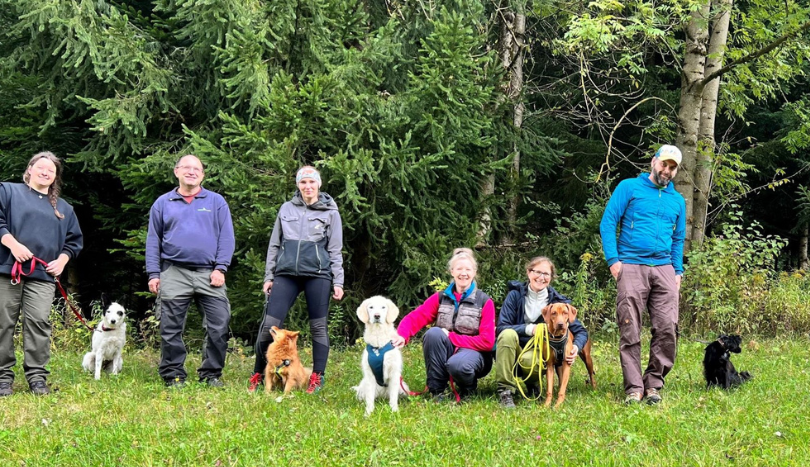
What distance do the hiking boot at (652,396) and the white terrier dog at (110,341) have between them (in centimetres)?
474

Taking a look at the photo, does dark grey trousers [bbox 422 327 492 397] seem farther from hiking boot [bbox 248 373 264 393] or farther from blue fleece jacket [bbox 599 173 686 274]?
hiking boot [bbox 248 373 264 393]

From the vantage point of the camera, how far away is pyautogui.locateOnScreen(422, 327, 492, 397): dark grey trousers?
194 inches

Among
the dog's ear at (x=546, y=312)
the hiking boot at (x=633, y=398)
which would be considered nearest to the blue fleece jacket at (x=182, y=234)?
the dog's ear at (x=546, y=312)

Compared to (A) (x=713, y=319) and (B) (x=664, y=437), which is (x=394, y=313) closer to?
(B) (x=664, y=437)

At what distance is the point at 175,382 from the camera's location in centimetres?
550

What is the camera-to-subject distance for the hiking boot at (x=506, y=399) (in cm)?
483

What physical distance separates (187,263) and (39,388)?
4.88 feet

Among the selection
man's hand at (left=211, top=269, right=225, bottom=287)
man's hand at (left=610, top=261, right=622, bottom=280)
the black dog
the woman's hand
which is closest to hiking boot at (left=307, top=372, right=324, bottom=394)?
man's hand at (left=211, top=269, right=225, bottom=287)

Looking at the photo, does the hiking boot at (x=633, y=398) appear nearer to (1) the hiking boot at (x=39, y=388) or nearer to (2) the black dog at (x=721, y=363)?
(2) the black dog at (x=721, y=363)

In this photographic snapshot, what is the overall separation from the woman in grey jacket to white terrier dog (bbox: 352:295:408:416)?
73cm

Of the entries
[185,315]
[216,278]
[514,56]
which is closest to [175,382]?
[185,315]

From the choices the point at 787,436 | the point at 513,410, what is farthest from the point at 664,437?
the point at 513,410

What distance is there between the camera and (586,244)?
9.22 meters

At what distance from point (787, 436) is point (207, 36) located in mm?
7120
